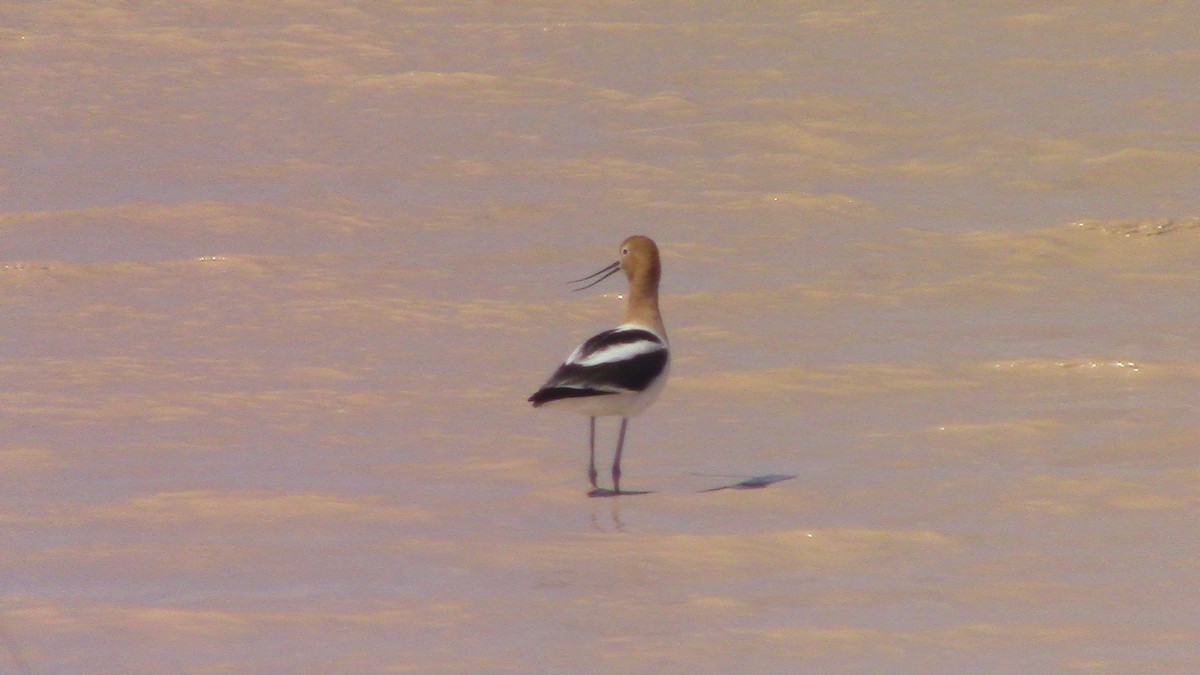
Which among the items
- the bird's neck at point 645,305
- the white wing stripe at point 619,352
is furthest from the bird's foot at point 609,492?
the bird's neck at point 645,305

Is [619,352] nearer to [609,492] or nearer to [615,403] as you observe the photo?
[615,403]

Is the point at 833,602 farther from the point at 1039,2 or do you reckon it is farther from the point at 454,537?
the point at 1039,2

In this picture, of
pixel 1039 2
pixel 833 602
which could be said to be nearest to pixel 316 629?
pixel 833 602

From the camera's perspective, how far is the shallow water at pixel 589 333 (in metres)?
5.45

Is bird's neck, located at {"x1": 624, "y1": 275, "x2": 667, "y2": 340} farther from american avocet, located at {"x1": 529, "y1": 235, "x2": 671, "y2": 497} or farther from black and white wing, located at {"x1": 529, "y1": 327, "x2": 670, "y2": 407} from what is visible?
black and white wing, located at {"x1": 529, "y1": 327, "x2": 670, "y2": 407}

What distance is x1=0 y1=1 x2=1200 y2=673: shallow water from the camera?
17.9ft

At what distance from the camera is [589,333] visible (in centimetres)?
957

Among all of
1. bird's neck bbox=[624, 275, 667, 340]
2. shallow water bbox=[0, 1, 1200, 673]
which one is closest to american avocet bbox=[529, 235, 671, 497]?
bird's neck bbox=[624, 275, 667, 340]

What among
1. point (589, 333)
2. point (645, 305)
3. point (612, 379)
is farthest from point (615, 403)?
point (589, 333)

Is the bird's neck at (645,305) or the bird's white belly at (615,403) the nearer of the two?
the bird's white belly at (615,403)

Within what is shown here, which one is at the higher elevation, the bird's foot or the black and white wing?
the black and white wing

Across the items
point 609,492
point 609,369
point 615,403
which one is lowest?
point 609,492

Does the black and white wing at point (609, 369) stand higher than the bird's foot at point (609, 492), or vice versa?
the black and white wing at point (609, 369)

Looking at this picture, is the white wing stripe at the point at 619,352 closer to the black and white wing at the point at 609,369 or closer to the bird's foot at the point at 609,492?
the black and white wing at the point at 609,369
